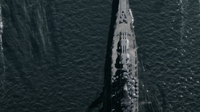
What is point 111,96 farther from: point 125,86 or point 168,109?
point 168,109

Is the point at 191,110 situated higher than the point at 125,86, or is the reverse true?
the point at 125,86

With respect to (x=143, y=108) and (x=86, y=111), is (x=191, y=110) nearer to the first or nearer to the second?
(x=143, y=108)

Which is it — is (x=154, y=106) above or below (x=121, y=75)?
below

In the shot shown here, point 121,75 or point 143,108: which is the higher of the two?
point 121,75

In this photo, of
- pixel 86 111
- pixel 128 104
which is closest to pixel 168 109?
pixel 128 104

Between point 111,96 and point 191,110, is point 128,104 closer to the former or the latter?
point 111,96

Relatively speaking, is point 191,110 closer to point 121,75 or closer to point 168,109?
point 168,109

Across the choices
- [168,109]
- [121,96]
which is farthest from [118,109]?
[168,109]
